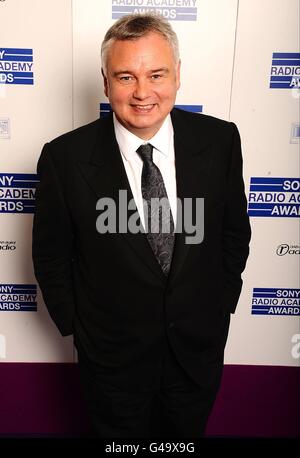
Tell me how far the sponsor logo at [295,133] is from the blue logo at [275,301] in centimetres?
66

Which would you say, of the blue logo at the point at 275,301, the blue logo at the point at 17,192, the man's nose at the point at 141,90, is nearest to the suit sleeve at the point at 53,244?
the man's nose at the point at 141,90

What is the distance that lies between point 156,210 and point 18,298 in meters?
1.10

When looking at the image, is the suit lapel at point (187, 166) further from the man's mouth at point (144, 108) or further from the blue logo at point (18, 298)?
the blue logo at point (18, 298)

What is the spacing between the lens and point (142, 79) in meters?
1.23

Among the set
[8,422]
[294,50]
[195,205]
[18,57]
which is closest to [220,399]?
[8,422]

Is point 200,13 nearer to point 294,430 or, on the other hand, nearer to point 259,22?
point 259,22

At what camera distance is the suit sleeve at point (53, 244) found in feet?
4.45

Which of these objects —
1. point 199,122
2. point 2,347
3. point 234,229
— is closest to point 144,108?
point 199,122

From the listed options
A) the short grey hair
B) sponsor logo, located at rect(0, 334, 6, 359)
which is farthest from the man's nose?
sponsor logo, located at rect(0, 334, 6, 359)

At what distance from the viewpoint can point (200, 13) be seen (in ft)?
5.90

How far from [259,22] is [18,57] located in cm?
93

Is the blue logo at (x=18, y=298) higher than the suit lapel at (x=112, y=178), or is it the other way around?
the suit lapel at (x=112, y=178)

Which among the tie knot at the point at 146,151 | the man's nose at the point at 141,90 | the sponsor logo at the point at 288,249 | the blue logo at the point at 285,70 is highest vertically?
the blue logo at the point at 285,70

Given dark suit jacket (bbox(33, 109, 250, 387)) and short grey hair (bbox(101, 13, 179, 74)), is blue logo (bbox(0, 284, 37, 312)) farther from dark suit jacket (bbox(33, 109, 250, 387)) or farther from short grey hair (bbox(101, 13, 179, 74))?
short grey hair (bbox(101, 13, 179, 74))
